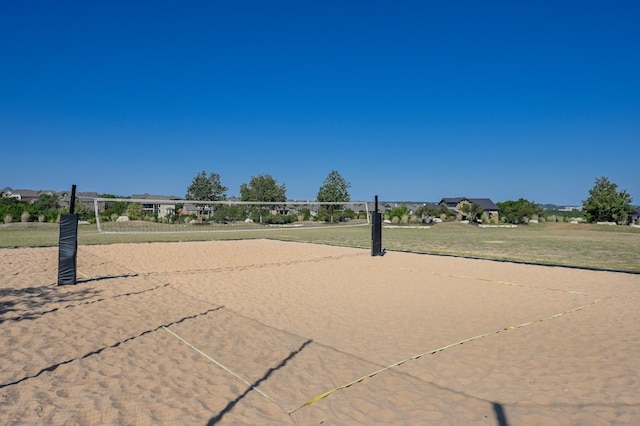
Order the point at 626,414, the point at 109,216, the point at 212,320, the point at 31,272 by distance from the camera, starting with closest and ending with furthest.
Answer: the point at 626,414
the point at 212,320
the point at 31,272
the point at 109,216

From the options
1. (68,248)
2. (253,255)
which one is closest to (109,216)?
(253,255)

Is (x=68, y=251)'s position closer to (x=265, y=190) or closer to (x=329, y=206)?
(x=329, y=206)

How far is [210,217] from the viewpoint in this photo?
39.1m

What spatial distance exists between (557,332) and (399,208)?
4587 cm

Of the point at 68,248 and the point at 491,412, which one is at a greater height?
the point at 68,248

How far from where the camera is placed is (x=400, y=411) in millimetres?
3271

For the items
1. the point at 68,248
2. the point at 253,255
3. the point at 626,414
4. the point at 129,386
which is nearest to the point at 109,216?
the point at 253,255

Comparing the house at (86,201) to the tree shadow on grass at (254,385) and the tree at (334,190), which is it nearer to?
the tree shadow on grass at (254,385)

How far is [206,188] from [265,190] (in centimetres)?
769

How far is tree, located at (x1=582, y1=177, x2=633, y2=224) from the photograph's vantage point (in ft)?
136

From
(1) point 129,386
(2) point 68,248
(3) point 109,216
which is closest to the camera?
(1) point 129,386

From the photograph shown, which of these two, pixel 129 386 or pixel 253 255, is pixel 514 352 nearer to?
pixel 129 386

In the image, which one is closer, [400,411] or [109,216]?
[400,411]

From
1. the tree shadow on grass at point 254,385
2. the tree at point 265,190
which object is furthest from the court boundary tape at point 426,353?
the tree at point 265,190
